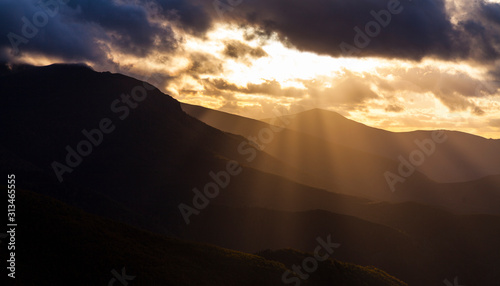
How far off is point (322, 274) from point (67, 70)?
16960 centimetres

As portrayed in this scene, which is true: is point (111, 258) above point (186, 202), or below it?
below

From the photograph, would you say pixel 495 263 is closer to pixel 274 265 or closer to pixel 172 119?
pixel 274 265

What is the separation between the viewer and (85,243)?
3014 cm

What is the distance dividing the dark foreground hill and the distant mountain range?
15cm

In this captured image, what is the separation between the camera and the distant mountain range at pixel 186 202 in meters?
32.9

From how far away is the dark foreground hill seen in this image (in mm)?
26234

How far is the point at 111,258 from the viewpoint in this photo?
29.0 m

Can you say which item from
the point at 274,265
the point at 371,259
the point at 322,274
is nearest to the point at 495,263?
the point at 371,259

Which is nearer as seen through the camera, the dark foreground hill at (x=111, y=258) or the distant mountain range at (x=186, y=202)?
the dark foreground hill at (x=111, y=258)

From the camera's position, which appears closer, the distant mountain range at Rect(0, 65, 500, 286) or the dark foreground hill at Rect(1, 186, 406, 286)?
the dark foreground hill at Rect(1, 186, 406, 286)

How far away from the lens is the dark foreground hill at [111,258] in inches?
1033

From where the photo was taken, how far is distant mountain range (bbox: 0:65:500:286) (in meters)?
32.9

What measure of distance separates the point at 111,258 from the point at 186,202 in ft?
233

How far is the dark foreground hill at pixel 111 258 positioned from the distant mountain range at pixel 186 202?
0.15 meters
